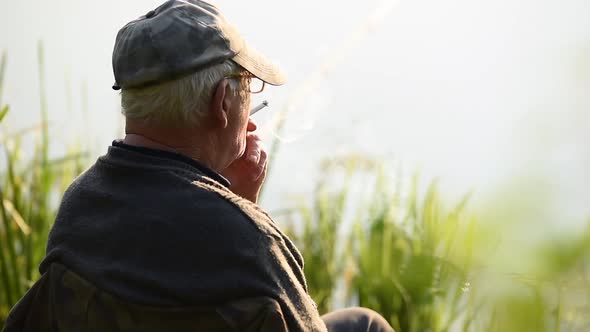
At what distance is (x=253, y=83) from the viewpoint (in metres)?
1.82

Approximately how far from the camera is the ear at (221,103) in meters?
1.70

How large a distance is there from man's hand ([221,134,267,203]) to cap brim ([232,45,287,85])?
17cm

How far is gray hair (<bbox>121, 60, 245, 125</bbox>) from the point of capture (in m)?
1.69

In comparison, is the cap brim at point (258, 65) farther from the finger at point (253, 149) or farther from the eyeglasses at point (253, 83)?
the finger at point (253, 149)

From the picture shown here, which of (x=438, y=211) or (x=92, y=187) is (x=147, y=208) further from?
(x=438, y=211)

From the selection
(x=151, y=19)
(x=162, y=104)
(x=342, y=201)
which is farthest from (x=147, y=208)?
Result: (x=342, y=201)

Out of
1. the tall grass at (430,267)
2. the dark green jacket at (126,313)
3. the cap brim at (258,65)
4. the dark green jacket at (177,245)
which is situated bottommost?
the tall grass at (430,267)

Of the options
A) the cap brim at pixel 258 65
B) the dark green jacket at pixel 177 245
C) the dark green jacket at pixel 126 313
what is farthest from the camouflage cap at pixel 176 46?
the dark green jacket at pixel 126 313

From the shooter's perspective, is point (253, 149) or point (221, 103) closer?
point (221, 103)

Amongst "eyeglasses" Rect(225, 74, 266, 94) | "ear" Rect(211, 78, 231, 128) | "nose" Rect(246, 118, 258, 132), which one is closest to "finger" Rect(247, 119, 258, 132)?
"nose" Rect(246, 118, 258, 132)

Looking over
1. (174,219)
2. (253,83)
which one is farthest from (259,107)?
(174,219)

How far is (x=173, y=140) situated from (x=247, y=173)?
0.93 ft

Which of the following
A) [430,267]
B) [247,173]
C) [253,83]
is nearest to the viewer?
[253,83]

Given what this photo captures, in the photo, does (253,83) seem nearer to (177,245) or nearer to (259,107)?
(259,107)
